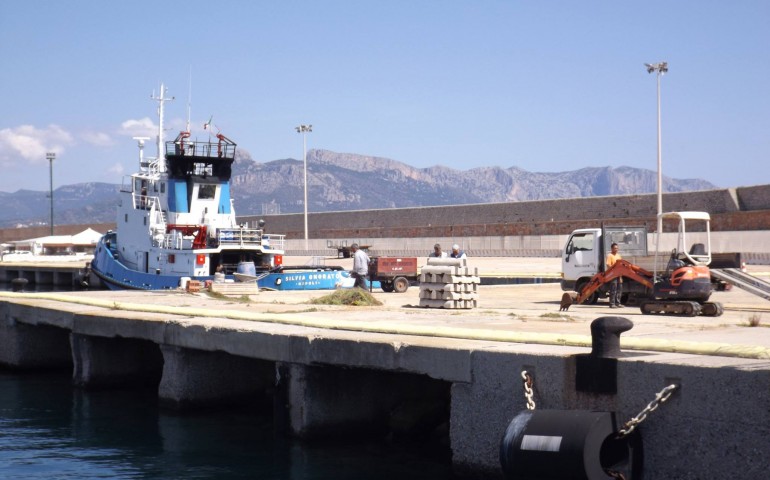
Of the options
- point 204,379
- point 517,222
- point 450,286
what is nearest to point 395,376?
point 204,379

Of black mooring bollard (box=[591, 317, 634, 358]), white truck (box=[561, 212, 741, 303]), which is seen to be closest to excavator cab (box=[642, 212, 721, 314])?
white truck (box=[561, 212, 741, 303])

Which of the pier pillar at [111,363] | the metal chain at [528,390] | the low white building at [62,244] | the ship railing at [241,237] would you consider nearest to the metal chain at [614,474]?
the metal chain at [528,390]

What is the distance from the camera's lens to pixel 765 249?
174 ft

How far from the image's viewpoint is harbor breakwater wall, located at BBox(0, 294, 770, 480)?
896cm

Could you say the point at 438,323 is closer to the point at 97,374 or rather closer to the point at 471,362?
the point at 471,362

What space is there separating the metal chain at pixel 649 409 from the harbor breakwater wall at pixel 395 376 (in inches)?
3.6

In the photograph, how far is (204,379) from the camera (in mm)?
17469

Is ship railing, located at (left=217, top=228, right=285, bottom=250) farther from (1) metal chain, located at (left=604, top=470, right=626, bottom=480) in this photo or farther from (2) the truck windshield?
(1) metal chain, located at (left=604, top=470, right=626, bottom=480)

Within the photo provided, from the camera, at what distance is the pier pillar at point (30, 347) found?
23.0m

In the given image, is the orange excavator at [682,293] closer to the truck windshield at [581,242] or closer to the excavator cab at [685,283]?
the excavator cab at [685,283]

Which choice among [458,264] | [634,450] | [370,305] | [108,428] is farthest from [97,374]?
[634,450]

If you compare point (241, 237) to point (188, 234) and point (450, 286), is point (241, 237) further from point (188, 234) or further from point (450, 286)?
point (450, 286)

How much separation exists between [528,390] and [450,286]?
33.1 feet

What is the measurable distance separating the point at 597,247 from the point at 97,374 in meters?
12.9
